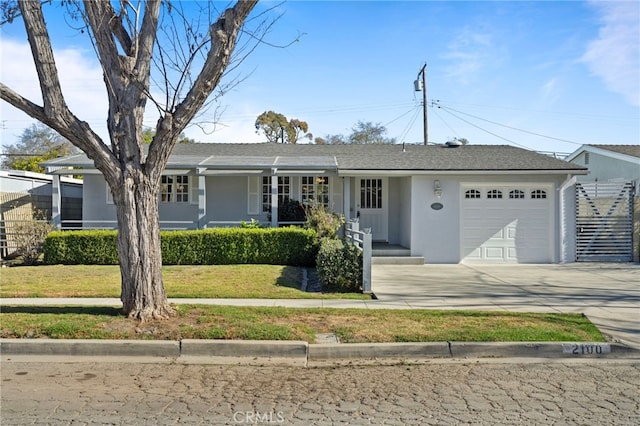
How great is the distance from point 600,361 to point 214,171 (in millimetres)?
12088

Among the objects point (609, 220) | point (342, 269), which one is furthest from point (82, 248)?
point (609, 220)

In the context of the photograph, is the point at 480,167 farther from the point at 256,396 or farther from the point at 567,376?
the point at 256,396

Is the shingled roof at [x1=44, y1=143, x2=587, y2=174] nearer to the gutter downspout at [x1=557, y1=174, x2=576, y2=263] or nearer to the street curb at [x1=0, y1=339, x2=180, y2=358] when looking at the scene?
the gutter downspout at [x1=557, y1=174, x2=576, y2=263]

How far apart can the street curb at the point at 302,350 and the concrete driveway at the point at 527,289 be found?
0.98 meters

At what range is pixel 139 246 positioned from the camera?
289 inches

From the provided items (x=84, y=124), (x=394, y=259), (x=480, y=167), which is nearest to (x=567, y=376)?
(x=84, y=124)

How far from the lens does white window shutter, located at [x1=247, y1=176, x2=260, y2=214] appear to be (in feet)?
58.0

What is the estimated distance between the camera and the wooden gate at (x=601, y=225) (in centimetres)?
1577

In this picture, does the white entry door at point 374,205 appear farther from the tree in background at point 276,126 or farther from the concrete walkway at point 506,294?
the tree in background at point 276,126

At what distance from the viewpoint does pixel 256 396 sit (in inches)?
200

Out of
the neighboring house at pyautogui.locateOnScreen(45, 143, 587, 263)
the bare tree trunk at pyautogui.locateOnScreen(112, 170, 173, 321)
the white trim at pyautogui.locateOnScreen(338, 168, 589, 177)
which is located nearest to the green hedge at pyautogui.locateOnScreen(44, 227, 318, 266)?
the neighboring house at pyautogui.locateOnScreen(45, 143, 587, 263)

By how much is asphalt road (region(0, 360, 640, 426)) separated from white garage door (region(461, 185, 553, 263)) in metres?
9.47

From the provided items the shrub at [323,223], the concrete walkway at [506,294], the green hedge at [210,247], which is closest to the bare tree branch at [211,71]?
the concrete walkway at [506,294]
